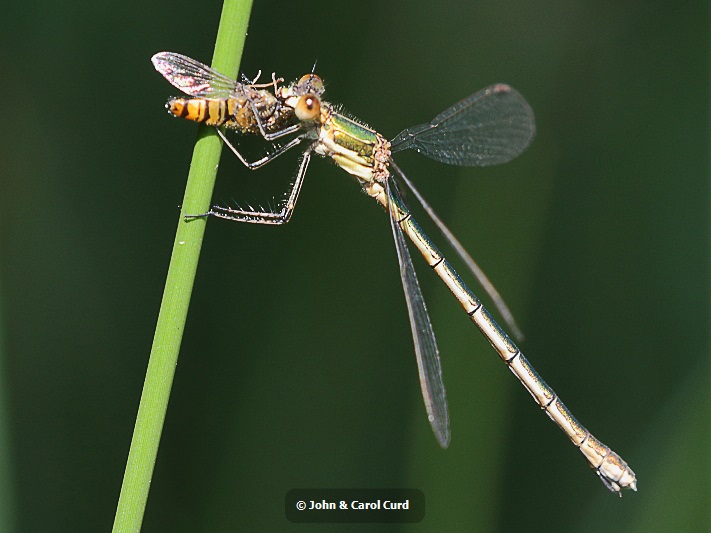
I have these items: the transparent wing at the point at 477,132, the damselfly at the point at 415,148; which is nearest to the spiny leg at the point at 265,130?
the damselfly at the point at 415,148

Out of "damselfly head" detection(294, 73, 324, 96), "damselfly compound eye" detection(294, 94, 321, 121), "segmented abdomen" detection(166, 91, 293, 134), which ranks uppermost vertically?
"damselfly head" detection(294, 73, 324, 96)

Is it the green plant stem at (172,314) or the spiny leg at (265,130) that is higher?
the spiny leg at (265,130)

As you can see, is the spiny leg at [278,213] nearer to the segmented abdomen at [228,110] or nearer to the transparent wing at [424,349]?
the segmented abdomen at [228,110]

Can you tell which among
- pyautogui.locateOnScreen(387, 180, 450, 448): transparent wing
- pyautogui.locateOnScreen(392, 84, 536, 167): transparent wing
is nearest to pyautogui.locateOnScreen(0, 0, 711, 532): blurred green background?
pyautogui.locateOnScreen(392, 84, 536, 167): transparent wing

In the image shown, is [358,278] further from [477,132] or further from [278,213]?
[278,213]

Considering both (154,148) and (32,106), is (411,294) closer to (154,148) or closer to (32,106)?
(154,148)

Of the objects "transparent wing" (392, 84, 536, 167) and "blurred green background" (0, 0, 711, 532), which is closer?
"transparent wing" (392, 84, 536, 167)

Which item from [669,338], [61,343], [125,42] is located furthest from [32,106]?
[669,338]

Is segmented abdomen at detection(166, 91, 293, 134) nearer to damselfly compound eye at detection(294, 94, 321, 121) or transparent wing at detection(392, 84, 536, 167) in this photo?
damselfly compound eye at detection(294, 94, 321, 121)

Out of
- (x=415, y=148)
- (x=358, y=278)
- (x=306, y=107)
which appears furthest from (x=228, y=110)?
(x=358, y=278)
